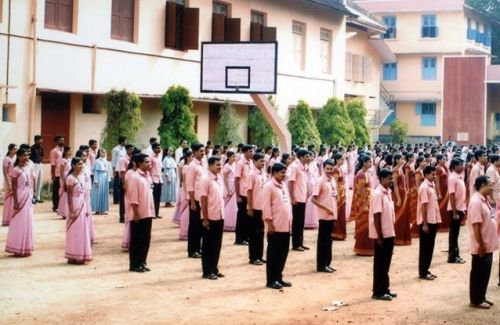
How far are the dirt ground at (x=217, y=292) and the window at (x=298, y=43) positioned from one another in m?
17.7

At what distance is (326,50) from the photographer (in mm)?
32625

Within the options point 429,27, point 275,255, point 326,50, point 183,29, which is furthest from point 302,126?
point 429,27

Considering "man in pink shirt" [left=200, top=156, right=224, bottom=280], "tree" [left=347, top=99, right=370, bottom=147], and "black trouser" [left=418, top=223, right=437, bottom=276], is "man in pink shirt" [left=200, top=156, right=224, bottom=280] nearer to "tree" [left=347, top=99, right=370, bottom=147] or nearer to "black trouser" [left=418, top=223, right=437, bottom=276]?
"black trouser" [left=418, top=223, right=437, bottom=276]

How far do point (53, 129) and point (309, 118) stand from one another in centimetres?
1157

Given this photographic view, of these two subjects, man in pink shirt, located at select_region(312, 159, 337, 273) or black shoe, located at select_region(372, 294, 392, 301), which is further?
man in pink shirt, located at select_region(312, 159, 337, 273)

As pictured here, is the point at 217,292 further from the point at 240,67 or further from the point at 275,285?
the point at 240,67

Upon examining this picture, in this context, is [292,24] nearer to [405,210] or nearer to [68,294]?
[405,210]

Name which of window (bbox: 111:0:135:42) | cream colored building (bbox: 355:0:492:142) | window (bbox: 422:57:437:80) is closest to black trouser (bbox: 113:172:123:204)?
window (bbox: 111:0:135:42)

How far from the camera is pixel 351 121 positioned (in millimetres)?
31875

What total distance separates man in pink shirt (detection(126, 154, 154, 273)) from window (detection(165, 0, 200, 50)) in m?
12.8

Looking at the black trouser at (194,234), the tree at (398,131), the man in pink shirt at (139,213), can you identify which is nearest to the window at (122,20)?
the black trouser at (194,234)

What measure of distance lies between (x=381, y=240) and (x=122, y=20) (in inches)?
561

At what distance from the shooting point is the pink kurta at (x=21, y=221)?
39.6 feet

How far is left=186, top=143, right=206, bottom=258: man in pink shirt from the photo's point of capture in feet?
40.1
